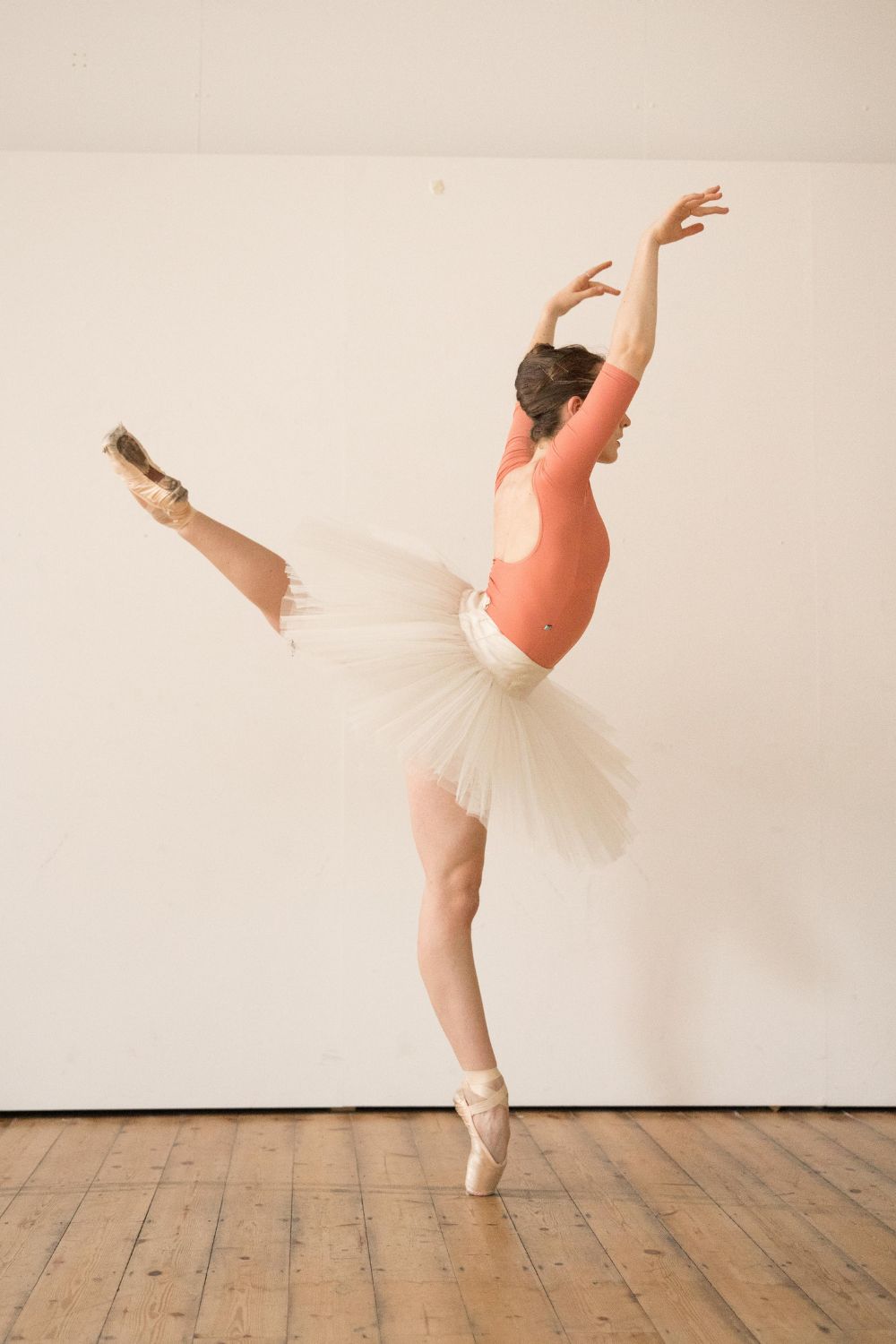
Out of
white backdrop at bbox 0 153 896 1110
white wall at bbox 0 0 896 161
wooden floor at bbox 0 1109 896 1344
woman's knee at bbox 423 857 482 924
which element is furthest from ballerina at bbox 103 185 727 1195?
white wall at bbox 0 0 896 161

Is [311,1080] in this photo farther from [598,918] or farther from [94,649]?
[94,649]

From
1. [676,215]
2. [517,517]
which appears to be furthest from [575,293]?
[517,517]

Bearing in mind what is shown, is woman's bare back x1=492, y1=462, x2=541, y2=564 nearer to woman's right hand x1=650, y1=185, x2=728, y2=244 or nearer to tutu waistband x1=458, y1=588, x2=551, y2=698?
tutu waistband x1=458, y1=588, x2=551, y2=698

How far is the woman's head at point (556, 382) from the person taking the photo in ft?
7.43

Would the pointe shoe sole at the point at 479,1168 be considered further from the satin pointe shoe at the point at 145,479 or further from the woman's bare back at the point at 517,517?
the satin pointe shoe at the point at 145,479

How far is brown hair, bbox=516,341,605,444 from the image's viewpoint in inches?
89.1

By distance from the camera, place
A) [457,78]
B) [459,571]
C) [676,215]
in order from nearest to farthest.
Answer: [676,215] < [459,571] < [457,78]

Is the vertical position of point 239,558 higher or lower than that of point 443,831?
higher

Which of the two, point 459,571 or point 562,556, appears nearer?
point 562,556

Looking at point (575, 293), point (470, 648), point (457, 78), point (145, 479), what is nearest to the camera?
point (145, 479)

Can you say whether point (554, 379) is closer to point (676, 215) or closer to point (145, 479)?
point (676, 215)

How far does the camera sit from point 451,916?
2.29 m

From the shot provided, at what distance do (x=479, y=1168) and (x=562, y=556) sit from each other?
1144 millimetres

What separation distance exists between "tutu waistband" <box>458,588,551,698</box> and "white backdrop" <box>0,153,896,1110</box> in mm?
705
